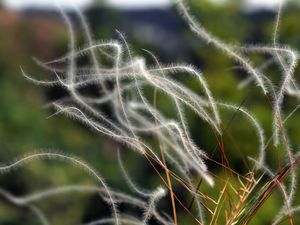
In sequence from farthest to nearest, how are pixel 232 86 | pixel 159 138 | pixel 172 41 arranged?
pixel 172 41 < pixel 232 86 < pixel 159 138

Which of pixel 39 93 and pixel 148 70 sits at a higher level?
pixel 148 70

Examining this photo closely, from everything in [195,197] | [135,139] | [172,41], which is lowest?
[172,41]

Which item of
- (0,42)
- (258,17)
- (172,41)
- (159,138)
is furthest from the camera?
(172,41)

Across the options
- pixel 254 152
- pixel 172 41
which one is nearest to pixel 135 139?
pixel 254 152

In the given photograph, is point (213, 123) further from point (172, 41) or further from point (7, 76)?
point (172, 41)

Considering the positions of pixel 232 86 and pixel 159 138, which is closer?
pixel 159 138

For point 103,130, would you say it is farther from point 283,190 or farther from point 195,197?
point 283,190
